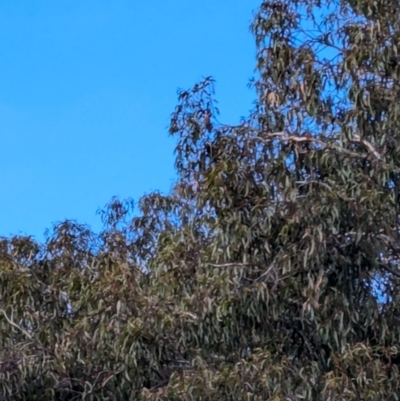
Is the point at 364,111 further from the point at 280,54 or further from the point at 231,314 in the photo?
the point at 231,314

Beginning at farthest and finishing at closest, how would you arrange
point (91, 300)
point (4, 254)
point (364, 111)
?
point (4, 254) → point (91, 300) → point (364, 111)

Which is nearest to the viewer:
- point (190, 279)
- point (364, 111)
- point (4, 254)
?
point (364, 111)

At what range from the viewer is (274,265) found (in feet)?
27.6

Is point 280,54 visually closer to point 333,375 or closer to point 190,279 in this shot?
point 190,279

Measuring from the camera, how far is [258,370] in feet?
26.6

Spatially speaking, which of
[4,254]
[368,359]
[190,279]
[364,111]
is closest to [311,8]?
[364,111]

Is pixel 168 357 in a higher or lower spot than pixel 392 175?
lower

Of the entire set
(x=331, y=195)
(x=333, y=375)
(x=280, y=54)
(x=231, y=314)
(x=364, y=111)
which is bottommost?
(x=333, y=375)

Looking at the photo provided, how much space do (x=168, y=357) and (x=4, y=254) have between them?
7.71 feet

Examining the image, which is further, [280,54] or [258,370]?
[280,54]

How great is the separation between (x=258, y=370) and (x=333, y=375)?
629 mm

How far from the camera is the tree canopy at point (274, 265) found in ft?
26.8

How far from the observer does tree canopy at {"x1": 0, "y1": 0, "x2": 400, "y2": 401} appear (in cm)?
818

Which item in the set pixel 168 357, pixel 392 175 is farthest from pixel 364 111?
pixel 168 357
